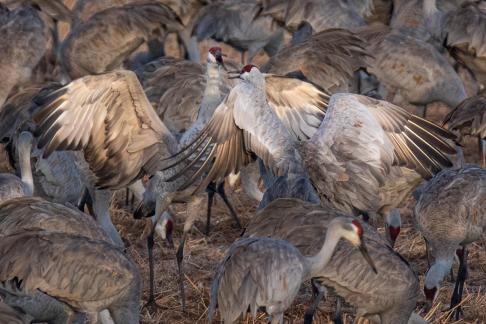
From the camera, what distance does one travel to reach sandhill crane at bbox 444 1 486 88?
1052 centimetres

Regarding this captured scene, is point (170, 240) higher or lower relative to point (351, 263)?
lower

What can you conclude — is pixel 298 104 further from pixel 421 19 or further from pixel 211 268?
pixel 421 19

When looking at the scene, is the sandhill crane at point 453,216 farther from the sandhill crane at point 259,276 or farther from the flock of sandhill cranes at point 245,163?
the sandhill crane at point 259,276

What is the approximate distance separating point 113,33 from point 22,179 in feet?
9.74

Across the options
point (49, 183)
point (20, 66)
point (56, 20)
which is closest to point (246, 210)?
point (49, 183)

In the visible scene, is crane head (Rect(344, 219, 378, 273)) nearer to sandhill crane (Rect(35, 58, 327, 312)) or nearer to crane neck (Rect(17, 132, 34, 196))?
sandhill crane (Rect(35, 58, 327, 312))

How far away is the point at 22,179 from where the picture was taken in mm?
7754

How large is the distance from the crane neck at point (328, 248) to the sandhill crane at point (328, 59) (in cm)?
349

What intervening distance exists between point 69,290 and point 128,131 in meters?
1.75

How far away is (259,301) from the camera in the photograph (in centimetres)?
563

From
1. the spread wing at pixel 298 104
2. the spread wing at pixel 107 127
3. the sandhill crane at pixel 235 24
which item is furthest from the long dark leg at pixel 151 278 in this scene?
the sandhill crane at pixel 235 24

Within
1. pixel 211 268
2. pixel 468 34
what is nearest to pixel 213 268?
pixel 211 268

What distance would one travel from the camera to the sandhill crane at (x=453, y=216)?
7.20m

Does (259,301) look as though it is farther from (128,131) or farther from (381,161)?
(128,131)
